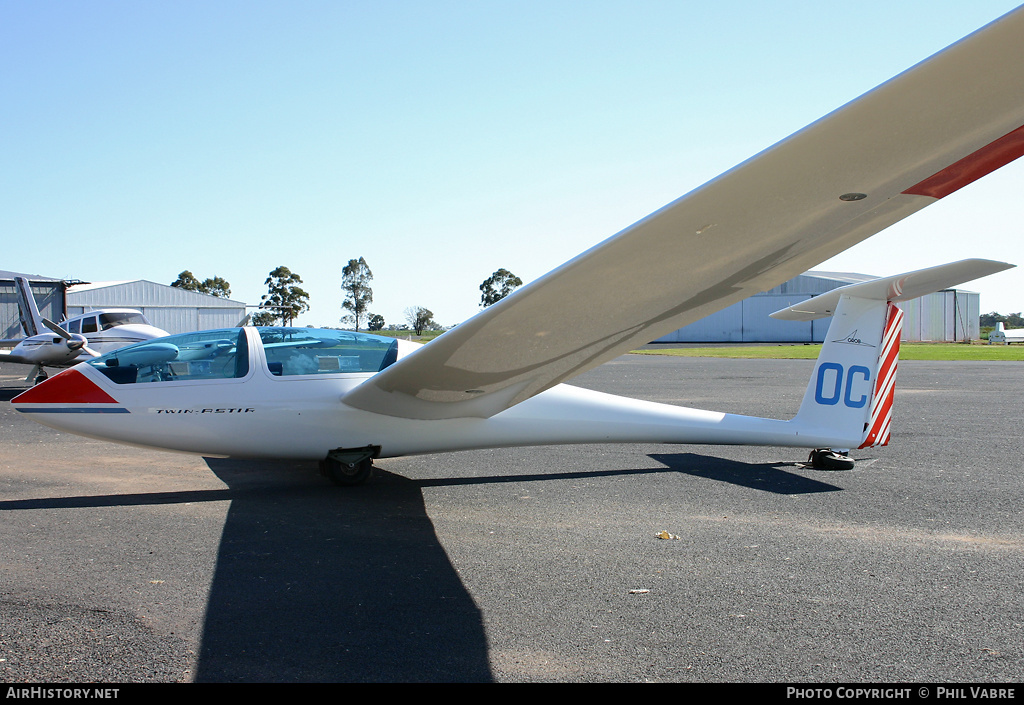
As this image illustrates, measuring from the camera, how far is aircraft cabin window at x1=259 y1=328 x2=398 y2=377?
247 inches

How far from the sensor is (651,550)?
4.61 m

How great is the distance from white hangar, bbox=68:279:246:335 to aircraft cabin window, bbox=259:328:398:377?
44084mm

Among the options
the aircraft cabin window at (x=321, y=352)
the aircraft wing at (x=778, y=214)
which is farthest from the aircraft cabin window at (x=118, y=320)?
the aircraft wing at (x=778, y=214)

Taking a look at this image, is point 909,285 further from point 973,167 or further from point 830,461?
point 973,167

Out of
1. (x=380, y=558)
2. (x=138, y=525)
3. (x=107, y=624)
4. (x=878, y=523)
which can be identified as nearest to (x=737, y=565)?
(x=878, y=523)

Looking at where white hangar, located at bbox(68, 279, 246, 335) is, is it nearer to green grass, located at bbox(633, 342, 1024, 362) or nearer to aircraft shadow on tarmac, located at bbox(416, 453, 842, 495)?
green grass, located at bbox(633, 342, 1024, 362)

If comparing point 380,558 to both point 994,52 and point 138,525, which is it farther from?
point 994,52

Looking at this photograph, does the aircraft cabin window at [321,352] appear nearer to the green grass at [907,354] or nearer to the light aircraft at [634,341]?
the light aircraft at [634,341]

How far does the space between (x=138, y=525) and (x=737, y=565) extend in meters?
4.25

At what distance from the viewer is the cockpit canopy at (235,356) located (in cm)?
606

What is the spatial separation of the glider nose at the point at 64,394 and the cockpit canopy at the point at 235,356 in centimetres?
17

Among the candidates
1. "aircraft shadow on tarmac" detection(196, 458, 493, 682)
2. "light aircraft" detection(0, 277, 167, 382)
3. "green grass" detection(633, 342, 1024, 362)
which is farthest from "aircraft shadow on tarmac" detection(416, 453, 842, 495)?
"green grass" detection(633, 342, 1024, 362)

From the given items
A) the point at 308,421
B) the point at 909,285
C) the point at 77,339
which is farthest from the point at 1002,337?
the point at 308,421

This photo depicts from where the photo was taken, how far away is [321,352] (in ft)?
21.2
